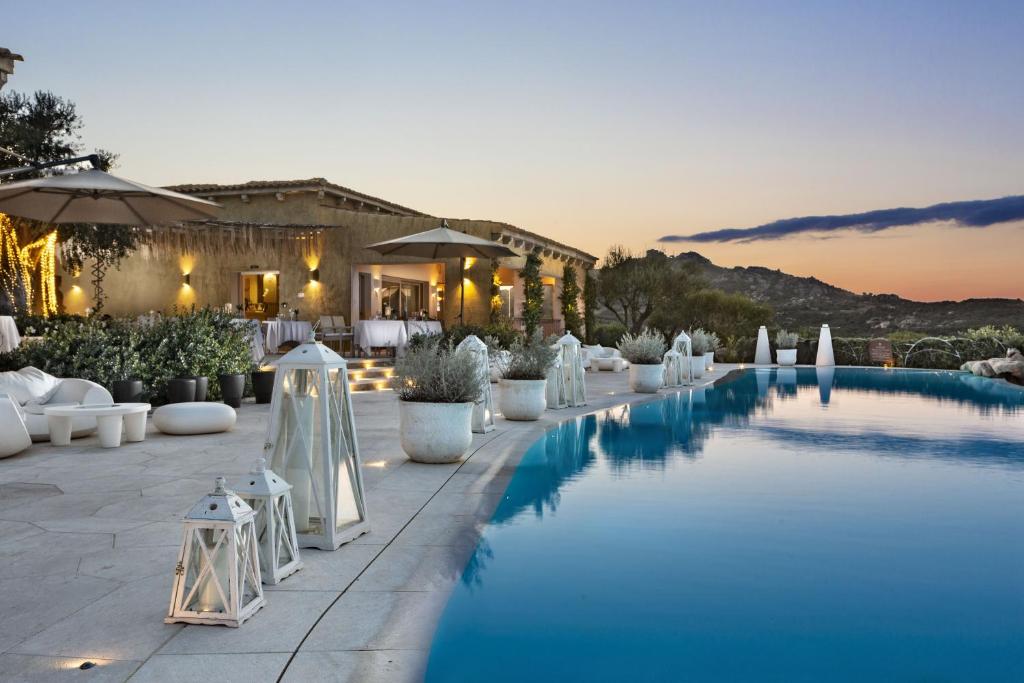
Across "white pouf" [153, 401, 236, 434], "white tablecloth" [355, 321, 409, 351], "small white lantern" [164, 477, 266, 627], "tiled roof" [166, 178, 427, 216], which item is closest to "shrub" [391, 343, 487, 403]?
"white pouf" [153, 401, 236, 434]

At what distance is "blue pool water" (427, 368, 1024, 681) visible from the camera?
9.39 feet

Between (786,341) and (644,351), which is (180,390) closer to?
(644,351)

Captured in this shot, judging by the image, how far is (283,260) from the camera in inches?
751

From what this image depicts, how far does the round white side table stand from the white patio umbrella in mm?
6952

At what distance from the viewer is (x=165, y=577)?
3145 millimetres

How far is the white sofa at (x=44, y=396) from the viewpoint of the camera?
6898 millimetres

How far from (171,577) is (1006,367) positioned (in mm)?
20631

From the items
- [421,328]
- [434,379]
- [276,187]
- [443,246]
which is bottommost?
[434,379]

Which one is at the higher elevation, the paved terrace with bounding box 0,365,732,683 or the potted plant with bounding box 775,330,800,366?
the potted plant with bounding box 775,330,800,366

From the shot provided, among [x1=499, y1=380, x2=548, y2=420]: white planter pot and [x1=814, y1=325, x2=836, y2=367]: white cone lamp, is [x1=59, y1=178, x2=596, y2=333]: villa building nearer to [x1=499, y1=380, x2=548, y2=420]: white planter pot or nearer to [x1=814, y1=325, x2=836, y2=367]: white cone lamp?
[x1=499, y1=380, x2=548, y2=420]: white planter pot

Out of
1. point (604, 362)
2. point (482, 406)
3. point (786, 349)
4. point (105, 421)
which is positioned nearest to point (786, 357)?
point (786, 349)

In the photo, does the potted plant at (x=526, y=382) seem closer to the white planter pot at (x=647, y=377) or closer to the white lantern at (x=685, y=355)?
the white planter pot at (x=647, y=377)

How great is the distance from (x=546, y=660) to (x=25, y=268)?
16.7 metres

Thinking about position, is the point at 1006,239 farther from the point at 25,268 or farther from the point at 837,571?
the point at 25,268
